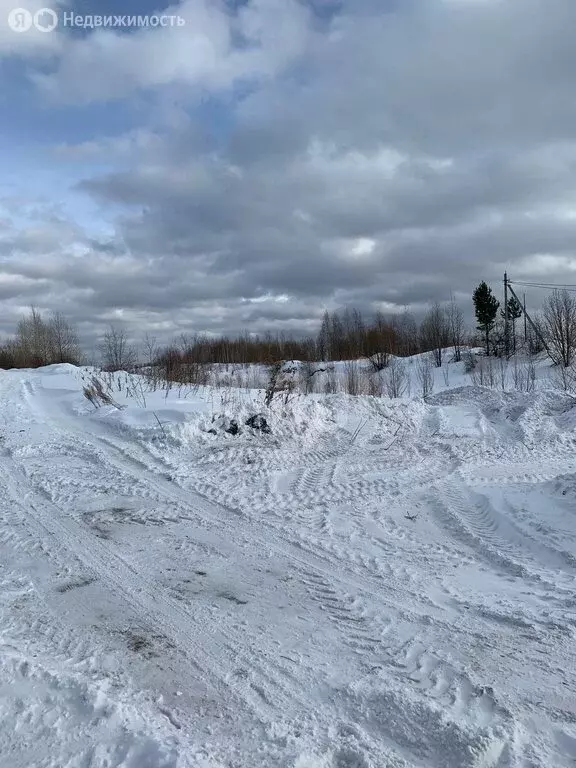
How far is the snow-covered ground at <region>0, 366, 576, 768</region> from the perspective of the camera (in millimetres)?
→ 2881

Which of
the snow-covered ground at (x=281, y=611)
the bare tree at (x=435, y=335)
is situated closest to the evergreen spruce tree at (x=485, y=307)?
the bare tree at (x=435, y=335)

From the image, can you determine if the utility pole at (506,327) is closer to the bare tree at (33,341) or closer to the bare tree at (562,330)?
the bare tree at (562,330)

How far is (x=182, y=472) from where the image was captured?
862 centimetres

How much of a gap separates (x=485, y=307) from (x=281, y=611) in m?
44.7

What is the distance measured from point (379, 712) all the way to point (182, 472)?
596cm

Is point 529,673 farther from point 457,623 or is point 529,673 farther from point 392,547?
point 392,547

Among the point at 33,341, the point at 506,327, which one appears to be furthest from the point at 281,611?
the point at 33,341

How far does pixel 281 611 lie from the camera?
4.35 m

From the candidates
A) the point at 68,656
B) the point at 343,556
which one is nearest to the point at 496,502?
the point at 343,556

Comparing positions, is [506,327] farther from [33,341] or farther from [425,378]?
[33,341]

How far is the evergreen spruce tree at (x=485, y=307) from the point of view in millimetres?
44459

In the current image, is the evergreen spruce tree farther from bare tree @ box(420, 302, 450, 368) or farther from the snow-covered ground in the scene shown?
the snow-covered ground

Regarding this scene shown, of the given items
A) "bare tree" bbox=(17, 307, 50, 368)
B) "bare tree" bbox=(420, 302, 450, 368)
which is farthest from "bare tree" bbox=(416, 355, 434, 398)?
"bare tree" bbox=(17, 307, 50, 368)

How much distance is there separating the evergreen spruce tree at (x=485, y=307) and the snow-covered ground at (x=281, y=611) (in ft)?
121
